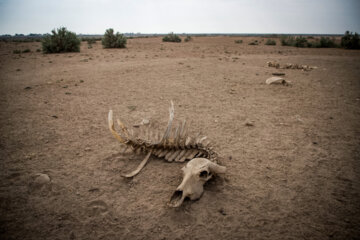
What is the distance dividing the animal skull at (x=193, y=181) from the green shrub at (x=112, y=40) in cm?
1599

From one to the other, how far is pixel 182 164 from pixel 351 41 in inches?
779

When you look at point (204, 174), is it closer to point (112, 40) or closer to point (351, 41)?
point (112, 40)

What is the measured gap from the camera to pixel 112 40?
15570 mm

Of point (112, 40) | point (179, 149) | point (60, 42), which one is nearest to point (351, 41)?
point (112, 40)

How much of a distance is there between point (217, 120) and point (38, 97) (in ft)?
13.4

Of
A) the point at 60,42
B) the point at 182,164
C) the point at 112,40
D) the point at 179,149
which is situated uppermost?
the point at 112,40

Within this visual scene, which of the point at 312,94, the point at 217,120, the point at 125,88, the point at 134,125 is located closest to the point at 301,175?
the point at 217,120

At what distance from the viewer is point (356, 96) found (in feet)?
A: 15.6

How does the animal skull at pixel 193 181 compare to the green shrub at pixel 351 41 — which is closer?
the animal skull at pixel 193 181

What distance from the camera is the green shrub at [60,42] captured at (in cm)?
1208

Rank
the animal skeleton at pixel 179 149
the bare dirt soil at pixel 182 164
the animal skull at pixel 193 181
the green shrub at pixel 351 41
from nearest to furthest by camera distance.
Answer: the bare dirt soil at pixel 182 164, the animal skull at pixel 193 181, the animal skeleton at pixel 179 149, the green shrub at pixel 351 41

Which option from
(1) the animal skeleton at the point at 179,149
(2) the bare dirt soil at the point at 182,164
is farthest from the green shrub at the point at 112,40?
(1) the animal skeleton at the point at 179,149

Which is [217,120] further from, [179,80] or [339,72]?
[339,72]

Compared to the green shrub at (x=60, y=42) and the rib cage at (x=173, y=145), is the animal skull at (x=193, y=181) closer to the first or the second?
the rib cage at (x=173, y=145)
